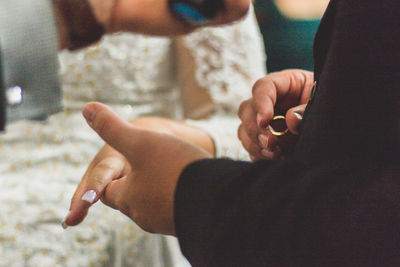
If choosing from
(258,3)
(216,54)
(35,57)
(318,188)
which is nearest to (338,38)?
(318,188)

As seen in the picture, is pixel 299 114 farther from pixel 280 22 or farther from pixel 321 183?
pixel 280 22

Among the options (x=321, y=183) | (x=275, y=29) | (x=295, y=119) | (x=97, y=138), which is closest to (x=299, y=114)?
(x=295, y=119)

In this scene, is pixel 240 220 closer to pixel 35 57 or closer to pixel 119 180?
pixel 119 180

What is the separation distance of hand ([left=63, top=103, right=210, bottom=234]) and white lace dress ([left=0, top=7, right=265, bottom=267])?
85mm

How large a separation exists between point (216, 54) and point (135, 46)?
0.16 meters

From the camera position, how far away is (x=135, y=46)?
0.78m

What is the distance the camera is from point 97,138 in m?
0.64

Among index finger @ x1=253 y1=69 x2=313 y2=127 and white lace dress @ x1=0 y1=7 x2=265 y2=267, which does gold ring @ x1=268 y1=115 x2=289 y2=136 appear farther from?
white lace dress @ x1=0 y1=7 x2=265 y2=267

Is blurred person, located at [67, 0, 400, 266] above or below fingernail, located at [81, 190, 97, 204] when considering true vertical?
above

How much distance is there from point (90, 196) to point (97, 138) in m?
0.31

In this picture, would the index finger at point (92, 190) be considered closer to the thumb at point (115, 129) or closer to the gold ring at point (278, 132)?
the thumb at point (115, 129)

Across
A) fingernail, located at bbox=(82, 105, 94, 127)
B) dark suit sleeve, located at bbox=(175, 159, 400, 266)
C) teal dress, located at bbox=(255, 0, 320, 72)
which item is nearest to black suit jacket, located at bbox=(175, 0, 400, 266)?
dark suit sleeve, located at bbox=(175, 159, 400, 266)

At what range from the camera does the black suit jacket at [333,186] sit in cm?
24

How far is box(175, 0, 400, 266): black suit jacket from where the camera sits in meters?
0.24
